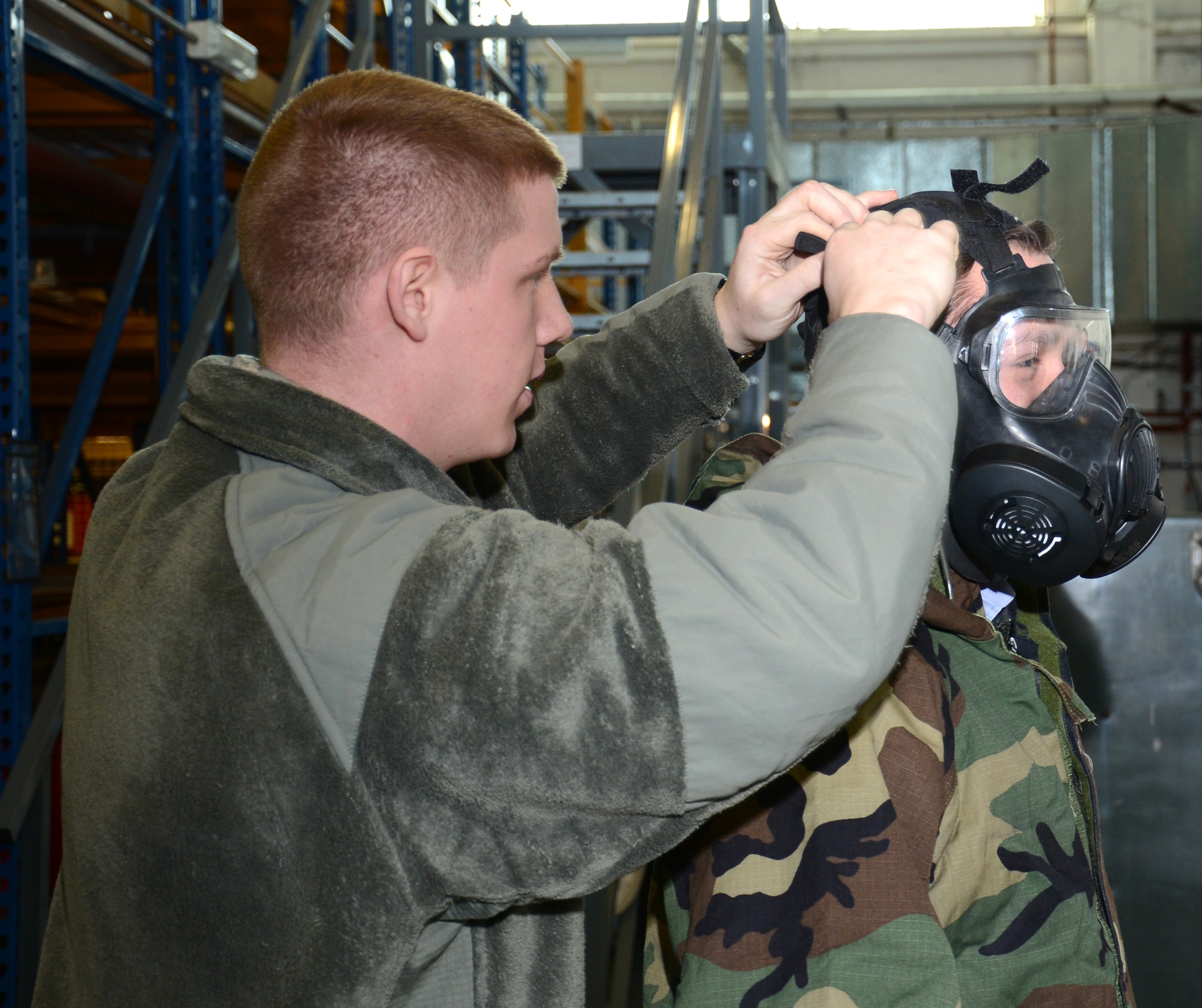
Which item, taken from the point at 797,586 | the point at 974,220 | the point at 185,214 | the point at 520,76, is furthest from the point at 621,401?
the point at 520,76

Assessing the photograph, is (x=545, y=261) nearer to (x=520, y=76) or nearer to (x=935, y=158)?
(x=520, y=76)

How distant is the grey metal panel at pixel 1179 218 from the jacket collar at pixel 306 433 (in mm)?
10774

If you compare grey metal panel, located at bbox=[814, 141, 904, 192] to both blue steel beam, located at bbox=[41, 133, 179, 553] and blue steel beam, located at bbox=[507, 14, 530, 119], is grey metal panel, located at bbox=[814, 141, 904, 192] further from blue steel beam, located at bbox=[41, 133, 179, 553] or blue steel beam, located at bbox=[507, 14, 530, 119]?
blue steel beam, located at bbox=[41, 133, 179, 553]

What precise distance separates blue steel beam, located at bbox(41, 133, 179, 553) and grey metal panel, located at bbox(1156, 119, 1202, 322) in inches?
369

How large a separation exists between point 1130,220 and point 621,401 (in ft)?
33.4

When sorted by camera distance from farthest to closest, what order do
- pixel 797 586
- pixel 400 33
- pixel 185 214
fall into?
1. pixel 400 33
2. pixel 185 214
3. pixel 797 586

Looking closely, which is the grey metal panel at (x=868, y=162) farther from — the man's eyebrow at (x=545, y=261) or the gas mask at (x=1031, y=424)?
the man's eyebrow at (x=545, y=261)

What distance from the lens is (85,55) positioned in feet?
11.3

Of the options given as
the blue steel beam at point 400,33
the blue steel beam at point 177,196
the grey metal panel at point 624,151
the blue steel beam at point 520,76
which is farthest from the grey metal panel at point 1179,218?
the blue steel beam at point 177,196

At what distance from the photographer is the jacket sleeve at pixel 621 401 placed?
4.80 feet

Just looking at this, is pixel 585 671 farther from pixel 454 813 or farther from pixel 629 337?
pixel 629 337

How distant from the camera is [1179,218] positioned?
995 centimetres

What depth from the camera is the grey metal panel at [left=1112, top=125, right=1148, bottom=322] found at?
1008cm

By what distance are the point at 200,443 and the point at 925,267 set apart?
2.29 ft
